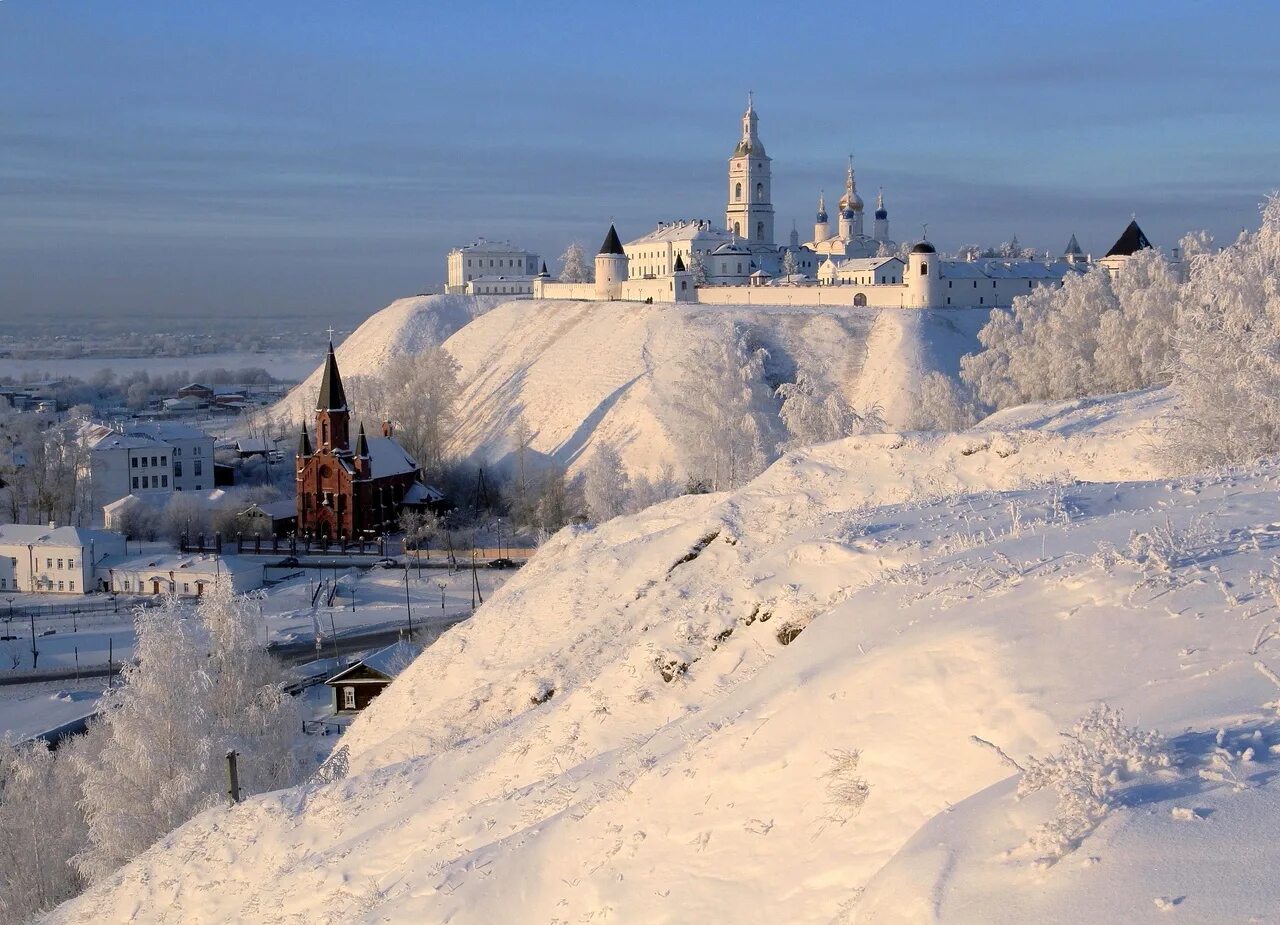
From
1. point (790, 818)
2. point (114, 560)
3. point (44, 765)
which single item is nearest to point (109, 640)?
point (114, 560)

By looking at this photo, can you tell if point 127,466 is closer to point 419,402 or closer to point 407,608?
point 419,402

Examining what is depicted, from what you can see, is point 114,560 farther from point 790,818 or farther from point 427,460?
point 790,818

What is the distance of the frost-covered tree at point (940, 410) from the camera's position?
2088 inches

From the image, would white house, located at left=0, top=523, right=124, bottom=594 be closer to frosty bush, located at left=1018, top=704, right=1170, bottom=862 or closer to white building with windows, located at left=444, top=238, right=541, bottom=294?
frosty bush, located at left=1018, top=704, right=1170, bottom=862

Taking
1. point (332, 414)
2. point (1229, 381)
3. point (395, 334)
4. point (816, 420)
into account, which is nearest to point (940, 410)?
point (816, 420)

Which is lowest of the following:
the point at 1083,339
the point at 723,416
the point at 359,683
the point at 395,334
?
the point at 359,683

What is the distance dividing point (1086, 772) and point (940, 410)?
48.5 meters

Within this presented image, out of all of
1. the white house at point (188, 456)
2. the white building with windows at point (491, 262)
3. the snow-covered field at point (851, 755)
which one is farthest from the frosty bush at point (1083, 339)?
the white building with windows at point (491, 262)

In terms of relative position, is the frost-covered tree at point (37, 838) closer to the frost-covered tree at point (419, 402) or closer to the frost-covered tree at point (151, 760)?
the frost-covered tree at point (151, 760)

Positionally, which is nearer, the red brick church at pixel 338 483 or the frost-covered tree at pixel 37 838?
the frost-covered tree at pixel 37 838

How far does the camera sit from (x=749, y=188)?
373 ft

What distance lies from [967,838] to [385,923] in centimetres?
521

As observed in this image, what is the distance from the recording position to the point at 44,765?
22438mm

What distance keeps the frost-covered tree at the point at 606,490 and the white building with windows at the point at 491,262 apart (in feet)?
238
